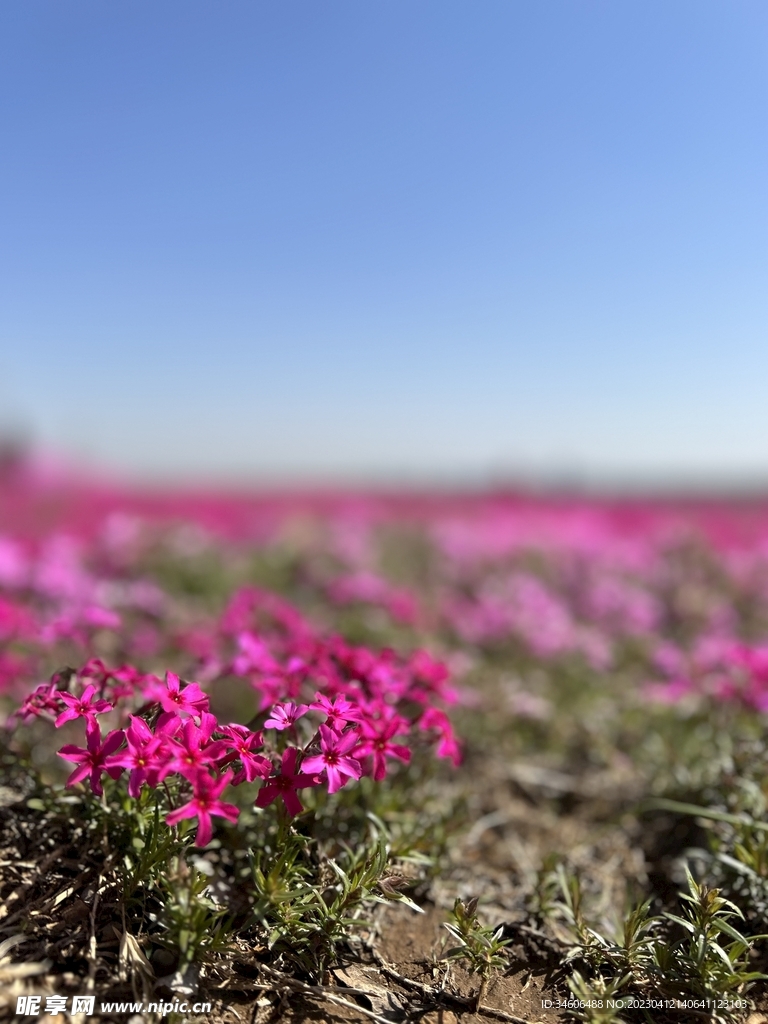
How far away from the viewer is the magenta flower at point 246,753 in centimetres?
165

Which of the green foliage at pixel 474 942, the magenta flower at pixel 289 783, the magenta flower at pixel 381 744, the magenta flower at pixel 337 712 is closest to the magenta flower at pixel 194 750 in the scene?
the magenta flower at pixel 289 783

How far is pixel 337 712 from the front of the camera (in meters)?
1.77

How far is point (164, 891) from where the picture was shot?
179 centimetres

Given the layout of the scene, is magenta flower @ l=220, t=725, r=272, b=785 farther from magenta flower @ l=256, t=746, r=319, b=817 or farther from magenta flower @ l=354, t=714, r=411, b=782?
magenta flower @ l=354, t=714, r=411, b=782

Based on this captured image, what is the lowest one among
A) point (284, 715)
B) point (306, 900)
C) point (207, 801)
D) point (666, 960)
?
point (666, 960)

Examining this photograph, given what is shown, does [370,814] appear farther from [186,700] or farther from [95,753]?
[95,753]

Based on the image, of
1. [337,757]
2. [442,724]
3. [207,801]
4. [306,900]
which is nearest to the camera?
[207,801]

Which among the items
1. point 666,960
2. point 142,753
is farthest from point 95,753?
point 666,960

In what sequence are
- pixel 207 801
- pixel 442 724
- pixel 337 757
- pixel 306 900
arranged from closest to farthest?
1. pixel 207 801
2. pixel 337 757
3. pixel 306 900
4. pixel 442 724

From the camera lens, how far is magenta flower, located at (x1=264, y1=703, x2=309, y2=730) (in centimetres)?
178

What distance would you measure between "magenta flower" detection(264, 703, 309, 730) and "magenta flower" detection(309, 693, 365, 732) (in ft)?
0.13

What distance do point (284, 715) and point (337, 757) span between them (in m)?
0.20

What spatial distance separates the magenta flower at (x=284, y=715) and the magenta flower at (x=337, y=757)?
3.9 inches

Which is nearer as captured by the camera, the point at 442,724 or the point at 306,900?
the point at 306,900
